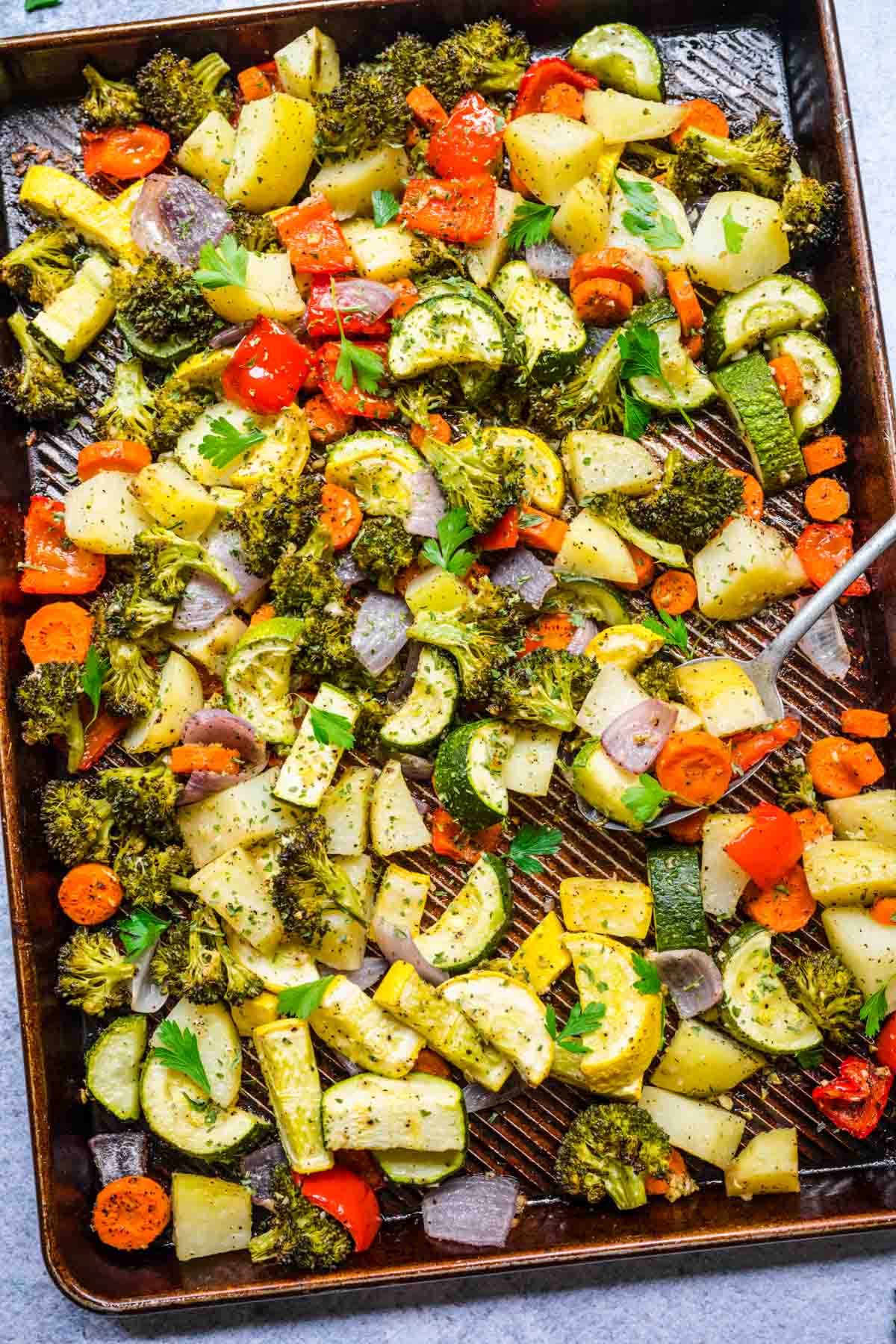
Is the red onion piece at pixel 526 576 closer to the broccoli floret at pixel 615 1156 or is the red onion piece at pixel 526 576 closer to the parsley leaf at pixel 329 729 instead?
the parsley leaf at pixel 329 729

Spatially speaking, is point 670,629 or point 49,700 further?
point 670,629

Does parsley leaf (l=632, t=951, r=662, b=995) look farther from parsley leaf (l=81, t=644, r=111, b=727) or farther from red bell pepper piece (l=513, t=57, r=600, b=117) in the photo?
red bell pepper piece (l=513, t=57, r=600, b=117)

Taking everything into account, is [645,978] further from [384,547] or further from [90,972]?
[90,972]

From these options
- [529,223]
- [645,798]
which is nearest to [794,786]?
[645,798]

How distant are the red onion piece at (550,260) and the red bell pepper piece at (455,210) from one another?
0.61 ft

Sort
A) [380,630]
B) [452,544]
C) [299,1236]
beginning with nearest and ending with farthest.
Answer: [299,1236]
[452,544]
[380,630]

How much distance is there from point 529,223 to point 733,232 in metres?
0.73

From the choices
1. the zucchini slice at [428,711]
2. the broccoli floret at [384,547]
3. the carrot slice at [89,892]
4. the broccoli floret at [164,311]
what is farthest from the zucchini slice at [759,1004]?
the broccoli floret at [164,311]

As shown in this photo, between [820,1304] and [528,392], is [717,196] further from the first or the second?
[820,1304]

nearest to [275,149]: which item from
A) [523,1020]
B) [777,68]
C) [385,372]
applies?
[385,372]

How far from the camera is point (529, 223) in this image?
13.3 ft

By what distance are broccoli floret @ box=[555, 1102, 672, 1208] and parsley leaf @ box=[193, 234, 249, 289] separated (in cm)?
308

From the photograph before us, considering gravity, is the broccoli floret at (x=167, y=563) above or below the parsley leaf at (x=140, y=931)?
above

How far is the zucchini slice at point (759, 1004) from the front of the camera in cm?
390
